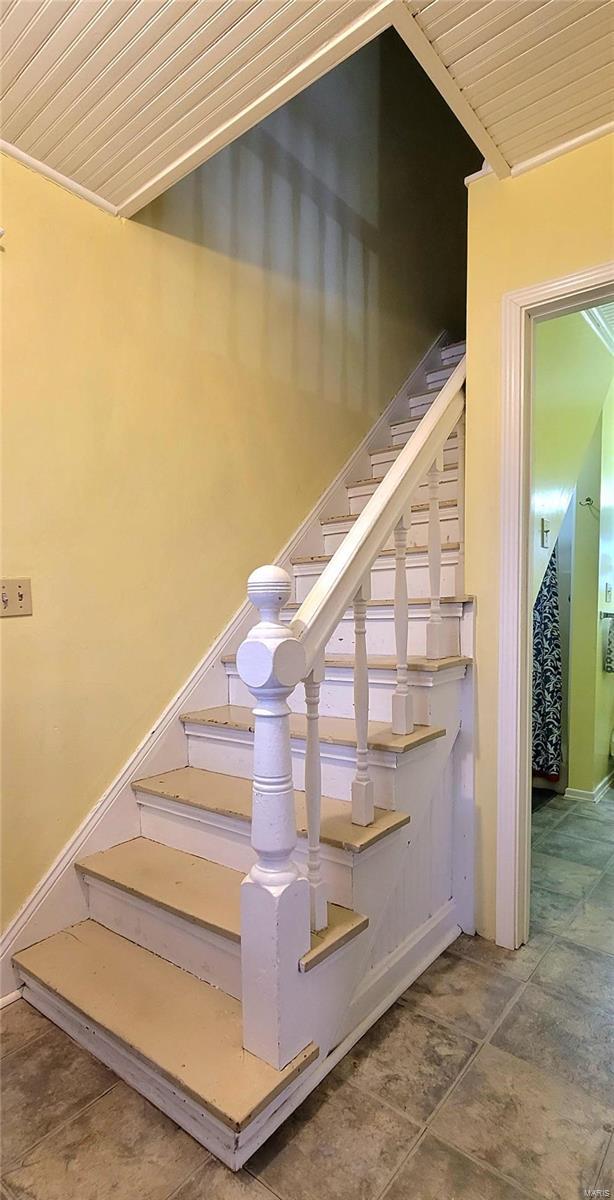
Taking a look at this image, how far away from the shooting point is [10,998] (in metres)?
→ 1.60

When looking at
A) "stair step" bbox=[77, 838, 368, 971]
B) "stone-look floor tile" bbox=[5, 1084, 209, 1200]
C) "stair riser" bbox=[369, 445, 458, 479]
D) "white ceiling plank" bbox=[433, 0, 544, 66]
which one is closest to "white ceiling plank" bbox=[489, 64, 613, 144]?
"white ceiling plank" bbox=[433, 0, 544, 66]

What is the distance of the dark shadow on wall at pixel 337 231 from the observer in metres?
2.23

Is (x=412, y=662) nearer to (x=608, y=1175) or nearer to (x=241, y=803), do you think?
(x=241, y=803)

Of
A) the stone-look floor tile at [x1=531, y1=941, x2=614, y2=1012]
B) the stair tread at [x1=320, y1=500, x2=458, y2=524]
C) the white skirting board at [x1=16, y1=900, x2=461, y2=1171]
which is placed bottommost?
the stone-look floor tile at [x1=531, y1=941, x2=614, y2=1012]

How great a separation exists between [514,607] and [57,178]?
72.8 inches

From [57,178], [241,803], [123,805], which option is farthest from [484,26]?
[123,805]

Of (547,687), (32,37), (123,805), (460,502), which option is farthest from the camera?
(547,687)

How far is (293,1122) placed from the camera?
1.21 m

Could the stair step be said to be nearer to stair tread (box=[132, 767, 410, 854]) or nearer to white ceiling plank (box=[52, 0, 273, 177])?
stair tread (box=[132, 767, 410, 854])

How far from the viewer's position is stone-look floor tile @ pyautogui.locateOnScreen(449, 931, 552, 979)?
5.66 ft

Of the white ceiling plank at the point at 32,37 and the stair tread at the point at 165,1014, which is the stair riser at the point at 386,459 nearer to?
the white ceiling plank at the point at 32,37

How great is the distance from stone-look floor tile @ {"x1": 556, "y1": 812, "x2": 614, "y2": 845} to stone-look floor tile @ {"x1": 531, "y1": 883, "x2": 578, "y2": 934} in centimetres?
64

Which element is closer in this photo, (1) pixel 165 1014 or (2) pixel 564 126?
(1) pixel 165 1014

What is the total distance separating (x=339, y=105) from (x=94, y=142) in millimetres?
1928
